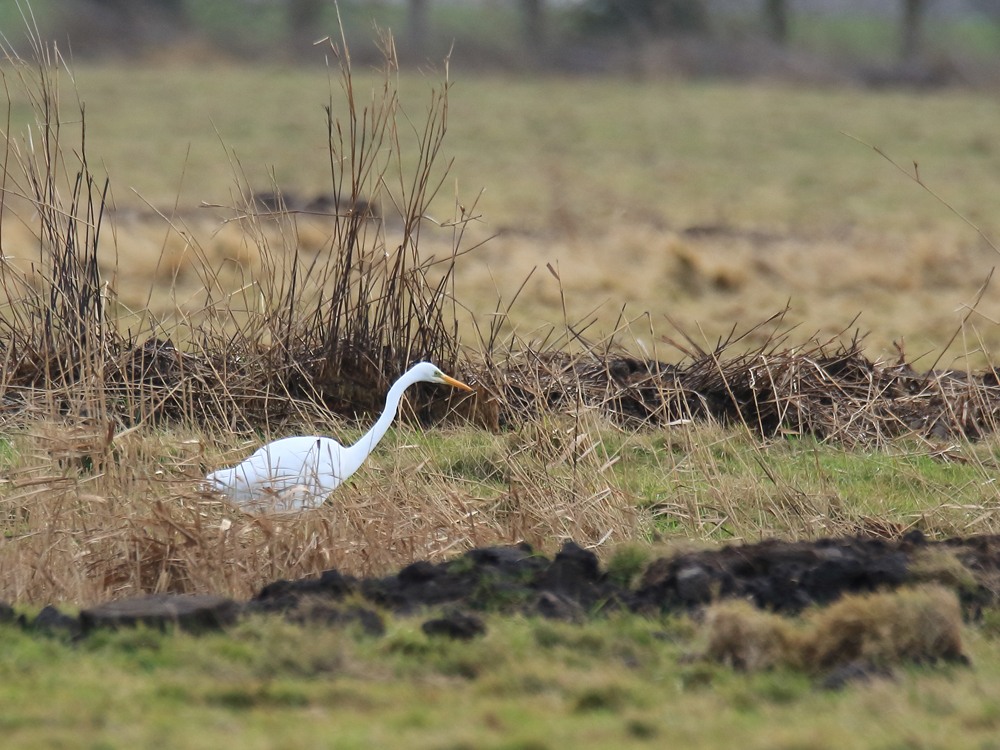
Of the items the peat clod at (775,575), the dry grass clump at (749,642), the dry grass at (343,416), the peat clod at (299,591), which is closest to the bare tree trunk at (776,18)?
the dry grass at (343,416)

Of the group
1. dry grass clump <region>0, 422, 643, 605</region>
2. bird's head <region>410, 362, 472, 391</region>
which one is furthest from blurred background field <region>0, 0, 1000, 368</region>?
dry grass clump <region>0, 422, 643, 605</region>

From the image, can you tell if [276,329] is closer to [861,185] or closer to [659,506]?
[659,506]

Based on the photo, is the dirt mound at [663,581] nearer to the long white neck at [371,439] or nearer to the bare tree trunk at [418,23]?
the long white neck at [371,439]

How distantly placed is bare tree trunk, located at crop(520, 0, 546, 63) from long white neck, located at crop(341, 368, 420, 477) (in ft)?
114

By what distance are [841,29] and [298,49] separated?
2218 cm

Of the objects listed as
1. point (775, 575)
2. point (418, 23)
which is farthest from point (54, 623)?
point (418, 23)

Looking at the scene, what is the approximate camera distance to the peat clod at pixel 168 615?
3.72m

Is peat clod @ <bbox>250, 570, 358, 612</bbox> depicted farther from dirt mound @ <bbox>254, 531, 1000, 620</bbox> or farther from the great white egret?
the great white egret

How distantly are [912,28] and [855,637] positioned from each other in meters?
40.7

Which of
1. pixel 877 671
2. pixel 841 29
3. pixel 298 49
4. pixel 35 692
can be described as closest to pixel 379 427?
pixel 35 692

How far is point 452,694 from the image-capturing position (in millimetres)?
3328

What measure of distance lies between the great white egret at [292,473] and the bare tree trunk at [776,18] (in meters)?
40.5

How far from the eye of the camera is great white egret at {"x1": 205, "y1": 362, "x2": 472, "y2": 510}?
4.72 m

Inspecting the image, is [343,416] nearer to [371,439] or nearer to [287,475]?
[371,439]
